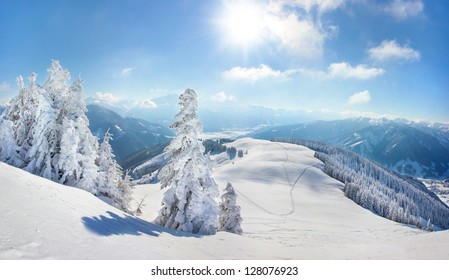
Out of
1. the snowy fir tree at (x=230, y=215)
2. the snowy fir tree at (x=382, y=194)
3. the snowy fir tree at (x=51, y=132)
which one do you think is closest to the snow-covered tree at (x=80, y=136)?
the snowy fir tree at (x=51, y=132)

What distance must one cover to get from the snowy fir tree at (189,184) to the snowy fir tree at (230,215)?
5.45 m

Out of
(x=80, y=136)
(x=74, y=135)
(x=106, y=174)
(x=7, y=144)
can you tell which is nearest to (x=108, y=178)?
(x=106, y=174)

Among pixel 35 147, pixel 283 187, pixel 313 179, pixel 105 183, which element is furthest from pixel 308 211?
pixel 35 147

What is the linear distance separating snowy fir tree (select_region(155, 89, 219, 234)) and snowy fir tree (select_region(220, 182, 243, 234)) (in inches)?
214

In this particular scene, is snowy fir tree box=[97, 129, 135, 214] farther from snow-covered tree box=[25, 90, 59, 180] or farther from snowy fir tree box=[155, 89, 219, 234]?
snowy fir tree box=[155, 89, 219, 234]

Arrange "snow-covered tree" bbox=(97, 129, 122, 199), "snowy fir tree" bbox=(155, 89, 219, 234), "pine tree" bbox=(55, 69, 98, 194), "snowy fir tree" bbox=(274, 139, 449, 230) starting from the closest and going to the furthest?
"snowy fir tree" bbox=(155, 89, 219, 234)
"pine tree" bbox=(55, 69, 98, 194)
"snow-covered tree" bbox=(97, 129, 122, 199)
"snowy fir tree" bbox=(274, 139, 449, 230)

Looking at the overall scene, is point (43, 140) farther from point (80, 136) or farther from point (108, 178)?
point (108, 178)

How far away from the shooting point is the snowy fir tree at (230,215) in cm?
2658

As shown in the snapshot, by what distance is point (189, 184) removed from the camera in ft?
71.6

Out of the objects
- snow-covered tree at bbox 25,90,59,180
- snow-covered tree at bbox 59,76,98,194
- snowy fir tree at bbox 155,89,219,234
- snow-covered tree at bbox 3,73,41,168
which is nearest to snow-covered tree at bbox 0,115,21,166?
snow-covered tree at bbox 3,73,41,168

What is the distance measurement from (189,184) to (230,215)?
7517 millimetres

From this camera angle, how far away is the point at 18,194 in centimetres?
1115

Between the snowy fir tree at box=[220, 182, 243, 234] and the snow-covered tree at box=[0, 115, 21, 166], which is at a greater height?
the snow-covered tree at box=[0, 115, 21, 166]

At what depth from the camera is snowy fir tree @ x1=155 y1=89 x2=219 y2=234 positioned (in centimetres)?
2116
